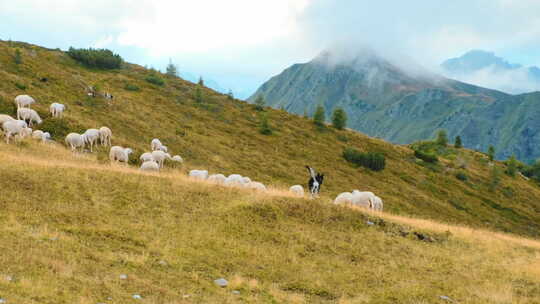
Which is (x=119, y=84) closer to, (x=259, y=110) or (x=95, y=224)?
(x=259, y=110)

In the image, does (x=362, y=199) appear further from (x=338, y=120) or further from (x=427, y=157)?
(x=427, y=157)

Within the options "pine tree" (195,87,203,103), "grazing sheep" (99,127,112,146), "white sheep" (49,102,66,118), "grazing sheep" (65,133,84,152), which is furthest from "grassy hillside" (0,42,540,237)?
"grazing sheep" (65,133,84,152)

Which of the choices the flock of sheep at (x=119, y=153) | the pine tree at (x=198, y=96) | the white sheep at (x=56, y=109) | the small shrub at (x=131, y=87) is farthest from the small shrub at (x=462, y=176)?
the white sheep at (x=56, y=109)

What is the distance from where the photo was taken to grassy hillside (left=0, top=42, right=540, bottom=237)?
4454 cm

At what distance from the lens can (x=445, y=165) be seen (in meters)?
75.8

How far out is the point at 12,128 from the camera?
25734mm

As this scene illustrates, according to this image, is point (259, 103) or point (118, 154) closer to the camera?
point (118, 154)

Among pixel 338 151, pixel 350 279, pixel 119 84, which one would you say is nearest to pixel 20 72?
pixel 119 84

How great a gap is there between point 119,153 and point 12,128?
6.57m

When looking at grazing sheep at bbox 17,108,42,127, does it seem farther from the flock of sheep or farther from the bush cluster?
the bush cluster

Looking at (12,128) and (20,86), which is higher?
(20,86)

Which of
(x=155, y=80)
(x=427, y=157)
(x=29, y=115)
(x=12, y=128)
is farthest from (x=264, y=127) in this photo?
(x=12, y=128)

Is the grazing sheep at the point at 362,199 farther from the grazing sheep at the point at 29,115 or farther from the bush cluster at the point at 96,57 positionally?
the bush cluster at the point at 96,57

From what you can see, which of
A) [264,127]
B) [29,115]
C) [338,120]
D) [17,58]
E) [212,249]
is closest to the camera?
[212,249]
